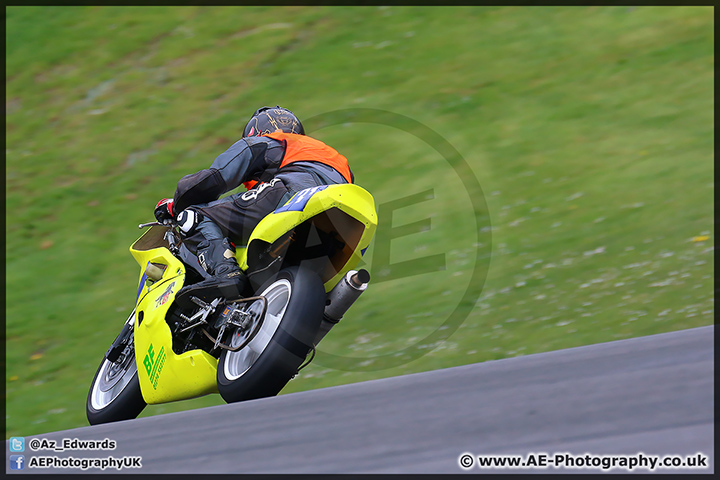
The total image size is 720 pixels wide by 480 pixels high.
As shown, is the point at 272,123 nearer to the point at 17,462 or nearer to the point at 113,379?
the point at 113,379

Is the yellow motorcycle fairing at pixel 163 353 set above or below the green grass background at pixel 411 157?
above

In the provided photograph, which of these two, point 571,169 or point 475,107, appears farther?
point 475,107

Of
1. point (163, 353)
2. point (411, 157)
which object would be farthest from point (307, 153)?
point (411, 157)

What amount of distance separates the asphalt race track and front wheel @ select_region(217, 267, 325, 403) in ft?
1.36

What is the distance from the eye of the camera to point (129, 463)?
278 cm

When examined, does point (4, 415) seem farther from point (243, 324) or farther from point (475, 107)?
point (475, 107)

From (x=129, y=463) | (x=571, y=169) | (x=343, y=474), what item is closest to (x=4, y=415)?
(x=129, y=463)

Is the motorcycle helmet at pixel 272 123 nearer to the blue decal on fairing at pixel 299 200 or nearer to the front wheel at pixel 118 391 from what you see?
the blue decal on fairing at pixel 299 200

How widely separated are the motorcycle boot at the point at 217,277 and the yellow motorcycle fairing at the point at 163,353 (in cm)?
14

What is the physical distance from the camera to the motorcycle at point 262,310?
3666mm

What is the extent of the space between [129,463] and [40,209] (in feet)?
29.5

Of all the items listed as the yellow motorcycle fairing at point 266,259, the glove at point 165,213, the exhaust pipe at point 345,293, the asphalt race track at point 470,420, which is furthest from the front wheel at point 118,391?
the asphalt race track at point 470,420

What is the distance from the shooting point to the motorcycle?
3666 mm

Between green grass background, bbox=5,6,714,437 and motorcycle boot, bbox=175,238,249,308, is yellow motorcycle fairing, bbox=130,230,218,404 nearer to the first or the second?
motorcycle boot, bbox=175,238,249,308
